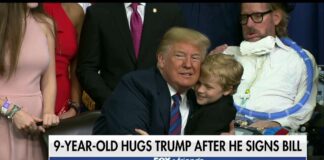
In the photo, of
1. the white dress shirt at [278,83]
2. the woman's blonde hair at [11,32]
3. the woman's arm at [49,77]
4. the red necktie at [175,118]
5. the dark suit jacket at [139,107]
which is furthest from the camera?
the white dress shirt at [278,83]

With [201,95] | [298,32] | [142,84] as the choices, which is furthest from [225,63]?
[298,32]

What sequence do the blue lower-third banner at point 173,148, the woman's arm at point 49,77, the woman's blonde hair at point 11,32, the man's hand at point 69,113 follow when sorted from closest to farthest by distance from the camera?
the blue lower-third banner at point 173,148 < the woman's blonde hair at point 11,32 < the woman's arm at point 49,77 < the man's hand at point 69,113

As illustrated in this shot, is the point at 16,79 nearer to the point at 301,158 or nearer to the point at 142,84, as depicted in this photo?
the point at 142,84

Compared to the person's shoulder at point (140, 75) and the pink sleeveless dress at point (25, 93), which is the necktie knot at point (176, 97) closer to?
the person's shoulder at point (140, 75)

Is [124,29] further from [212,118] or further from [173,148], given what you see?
[173,148]

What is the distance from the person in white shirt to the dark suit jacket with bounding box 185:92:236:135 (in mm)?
608

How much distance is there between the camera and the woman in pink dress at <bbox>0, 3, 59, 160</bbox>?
11.6 feet

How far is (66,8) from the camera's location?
4.27 meters

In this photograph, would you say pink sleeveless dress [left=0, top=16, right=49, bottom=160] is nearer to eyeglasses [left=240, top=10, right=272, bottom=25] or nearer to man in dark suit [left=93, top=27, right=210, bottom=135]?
man in dark suit [left=93, top=27, right=210, bottom=135]

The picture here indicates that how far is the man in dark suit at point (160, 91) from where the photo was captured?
3311 millimetres

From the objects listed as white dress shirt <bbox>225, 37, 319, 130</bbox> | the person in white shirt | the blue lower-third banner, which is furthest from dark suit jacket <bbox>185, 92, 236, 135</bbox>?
white dress shirt <bbox>225, 37, 319, 130</bbox>

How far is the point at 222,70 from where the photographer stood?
137 inches

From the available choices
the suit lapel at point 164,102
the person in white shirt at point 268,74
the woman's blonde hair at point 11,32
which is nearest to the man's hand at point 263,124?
the person in white shirt at point 268,74

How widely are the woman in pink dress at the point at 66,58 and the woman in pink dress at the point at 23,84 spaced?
1.14ft
